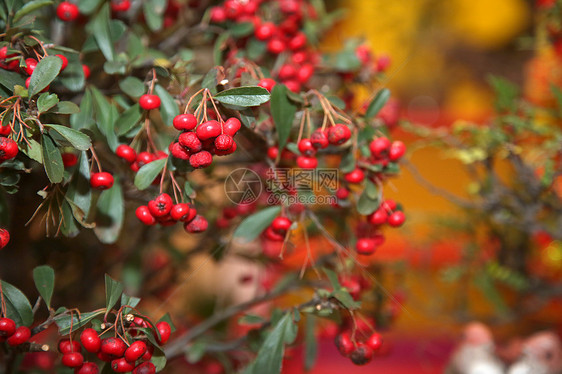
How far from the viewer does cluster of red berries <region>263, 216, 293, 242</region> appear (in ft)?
1.57

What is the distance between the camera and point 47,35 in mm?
553

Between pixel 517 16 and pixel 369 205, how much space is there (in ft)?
4.07

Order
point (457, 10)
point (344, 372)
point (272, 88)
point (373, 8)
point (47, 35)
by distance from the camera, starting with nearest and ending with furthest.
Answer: point (272, 88) → point (47, 35) → point (344, 372) → point (373, 8) → point (457, 10)

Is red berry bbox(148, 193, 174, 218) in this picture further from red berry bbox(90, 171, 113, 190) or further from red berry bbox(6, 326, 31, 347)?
red berry bbox(6, 326, 31, 347)

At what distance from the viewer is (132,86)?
1.56 ft

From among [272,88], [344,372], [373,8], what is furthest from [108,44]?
[373,8]

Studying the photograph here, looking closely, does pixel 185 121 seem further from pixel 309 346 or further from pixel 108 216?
pixel 309 346

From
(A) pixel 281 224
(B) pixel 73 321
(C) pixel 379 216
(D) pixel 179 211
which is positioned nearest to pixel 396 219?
(C) pixel 379 216

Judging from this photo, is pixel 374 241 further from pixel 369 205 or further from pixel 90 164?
pixel 90 164

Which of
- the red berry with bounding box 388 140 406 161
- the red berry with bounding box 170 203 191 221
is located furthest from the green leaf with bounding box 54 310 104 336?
the red berry with bounding box 388 140 406 161

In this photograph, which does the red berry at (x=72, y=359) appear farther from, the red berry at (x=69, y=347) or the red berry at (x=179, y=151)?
the red berry at (x=179, y=151)

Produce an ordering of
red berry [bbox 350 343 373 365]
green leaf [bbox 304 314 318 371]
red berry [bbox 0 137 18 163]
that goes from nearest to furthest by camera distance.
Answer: red berry [bbox 0 137 18 163]
red berry [bbox 350 343 373 365]
green leaf [bbox 304 314 318 371]

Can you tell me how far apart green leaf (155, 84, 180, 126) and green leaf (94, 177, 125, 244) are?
0.09m

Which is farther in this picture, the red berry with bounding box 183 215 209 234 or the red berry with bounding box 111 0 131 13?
the red berry with bounding box 111 0 131 13
